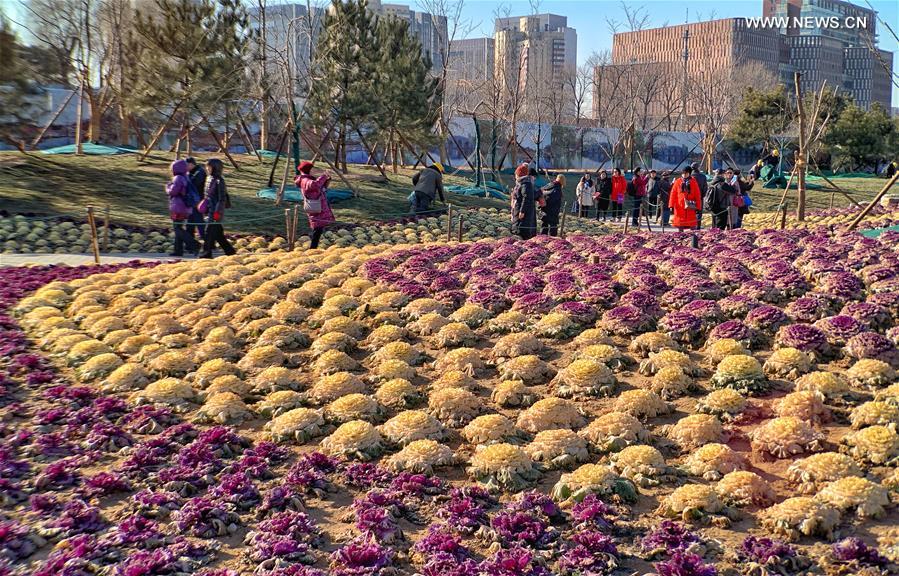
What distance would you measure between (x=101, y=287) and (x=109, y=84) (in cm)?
1769

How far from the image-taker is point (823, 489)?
4.79 m

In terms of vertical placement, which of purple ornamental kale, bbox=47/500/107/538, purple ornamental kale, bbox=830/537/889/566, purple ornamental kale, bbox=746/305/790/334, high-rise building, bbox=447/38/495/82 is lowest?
purple ornamental kale, bbox=47/500/107/538

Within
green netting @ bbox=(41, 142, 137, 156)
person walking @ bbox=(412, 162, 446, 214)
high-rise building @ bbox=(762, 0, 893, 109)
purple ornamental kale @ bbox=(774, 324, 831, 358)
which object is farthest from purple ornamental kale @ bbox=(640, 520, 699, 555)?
high-rise building @ bbox=(762, 0, 893, 109)

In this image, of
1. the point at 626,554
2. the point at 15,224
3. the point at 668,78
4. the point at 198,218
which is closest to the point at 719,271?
the point at 626,554

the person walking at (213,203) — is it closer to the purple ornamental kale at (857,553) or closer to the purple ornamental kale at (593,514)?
the purple ornamental kale at (593,514)

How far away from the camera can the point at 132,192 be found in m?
20.0

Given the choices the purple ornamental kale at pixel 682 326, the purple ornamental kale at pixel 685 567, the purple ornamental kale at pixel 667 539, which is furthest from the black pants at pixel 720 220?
the purple ornamental kale at pixel 685 567

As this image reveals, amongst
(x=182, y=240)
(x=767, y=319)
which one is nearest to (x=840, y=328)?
(x=767, y=319)

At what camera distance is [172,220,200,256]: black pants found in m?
14.1

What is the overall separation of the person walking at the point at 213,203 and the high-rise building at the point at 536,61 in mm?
21190

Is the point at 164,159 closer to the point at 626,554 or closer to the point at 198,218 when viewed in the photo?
the point at 198,218

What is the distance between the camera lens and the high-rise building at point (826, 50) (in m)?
120

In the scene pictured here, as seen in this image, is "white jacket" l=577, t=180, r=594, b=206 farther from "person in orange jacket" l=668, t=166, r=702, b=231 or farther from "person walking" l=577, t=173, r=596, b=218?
"person in orange jacket" l=668, t=166, r=702, b=231

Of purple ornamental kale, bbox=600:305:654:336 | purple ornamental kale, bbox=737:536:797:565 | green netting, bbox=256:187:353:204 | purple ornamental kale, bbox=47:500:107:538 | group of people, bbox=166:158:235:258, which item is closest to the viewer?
purple ornamental kale, bbox=737:536:797:565
